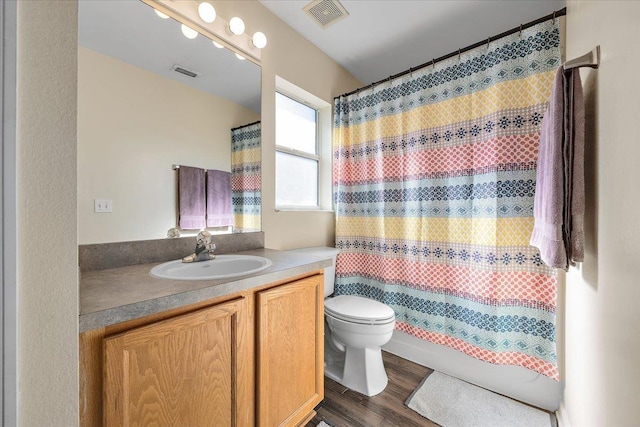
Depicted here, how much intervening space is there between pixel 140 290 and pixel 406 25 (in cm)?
224

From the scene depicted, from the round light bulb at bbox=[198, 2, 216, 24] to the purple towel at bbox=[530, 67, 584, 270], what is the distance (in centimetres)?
163

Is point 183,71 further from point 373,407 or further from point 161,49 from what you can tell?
point 373,407

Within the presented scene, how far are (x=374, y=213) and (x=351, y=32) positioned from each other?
139 cm

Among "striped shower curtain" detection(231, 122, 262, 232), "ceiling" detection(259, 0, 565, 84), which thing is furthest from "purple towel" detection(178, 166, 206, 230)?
"ceiling" detection(259, 0, 565, 84)

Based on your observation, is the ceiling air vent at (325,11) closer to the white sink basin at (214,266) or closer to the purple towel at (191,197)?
the purple towel at (191,197)

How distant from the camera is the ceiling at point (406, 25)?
5.40 feet

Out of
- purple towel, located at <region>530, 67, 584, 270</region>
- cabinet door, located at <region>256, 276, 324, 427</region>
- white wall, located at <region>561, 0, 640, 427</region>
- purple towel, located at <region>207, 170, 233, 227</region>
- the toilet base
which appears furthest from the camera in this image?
the toilet base

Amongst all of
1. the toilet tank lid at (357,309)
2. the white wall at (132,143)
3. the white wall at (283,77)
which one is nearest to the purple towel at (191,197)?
the white wall at (132,143)

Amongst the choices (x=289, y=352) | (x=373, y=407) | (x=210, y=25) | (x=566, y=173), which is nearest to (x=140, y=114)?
(x=210, y=25)

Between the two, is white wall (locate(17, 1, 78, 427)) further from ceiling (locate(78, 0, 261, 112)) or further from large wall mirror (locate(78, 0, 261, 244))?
ceiling (locate(78, 0, 261, 112))

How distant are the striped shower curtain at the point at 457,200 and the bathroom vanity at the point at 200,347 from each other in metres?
0.88

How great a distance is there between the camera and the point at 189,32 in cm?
136

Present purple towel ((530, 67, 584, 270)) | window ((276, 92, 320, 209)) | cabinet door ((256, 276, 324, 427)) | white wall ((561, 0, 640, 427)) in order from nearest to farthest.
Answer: white wall ((561, 0, 640, 427)) < purple towel ((530, 67, 584, 270)) < cabinet door ((256, 276, 324, 427)) < window ((276, 92, 320, 209))

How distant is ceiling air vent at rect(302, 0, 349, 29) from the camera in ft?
5.41
